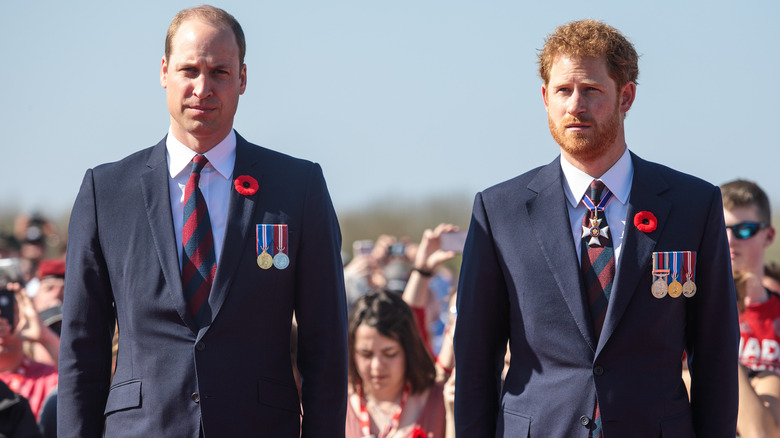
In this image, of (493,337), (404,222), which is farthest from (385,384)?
(404,222)

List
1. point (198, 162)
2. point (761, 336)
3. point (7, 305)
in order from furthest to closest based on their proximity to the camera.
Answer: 1. point (7, 305)
2. point (761, 336)
3. point (198, 162)

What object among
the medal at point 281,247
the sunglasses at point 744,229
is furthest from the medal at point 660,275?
the sunglasses at point 744,229

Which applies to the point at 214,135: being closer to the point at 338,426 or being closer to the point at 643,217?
the point at 338,426

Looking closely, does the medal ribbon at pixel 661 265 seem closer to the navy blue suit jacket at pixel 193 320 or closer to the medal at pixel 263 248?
the navy blue suit jacket at pixel 193 320

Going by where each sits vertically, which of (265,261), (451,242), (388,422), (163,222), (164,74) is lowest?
(388,422)

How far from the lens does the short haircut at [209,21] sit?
3.59 m

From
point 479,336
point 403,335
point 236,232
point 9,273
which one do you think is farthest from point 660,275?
point 9,273

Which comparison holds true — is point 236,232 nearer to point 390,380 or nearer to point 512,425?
point 512,425

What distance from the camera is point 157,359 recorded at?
3408 millimetres

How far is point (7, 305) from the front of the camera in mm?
6543

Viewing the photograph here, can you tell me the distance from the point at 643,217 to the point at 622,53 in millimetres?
572

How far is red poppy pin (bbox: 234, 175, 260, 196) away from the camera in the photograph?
3.60 metres

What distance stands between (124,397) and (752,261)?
424 cm

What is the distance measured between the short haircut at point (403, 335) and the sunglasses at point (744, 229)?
1.96 meters
